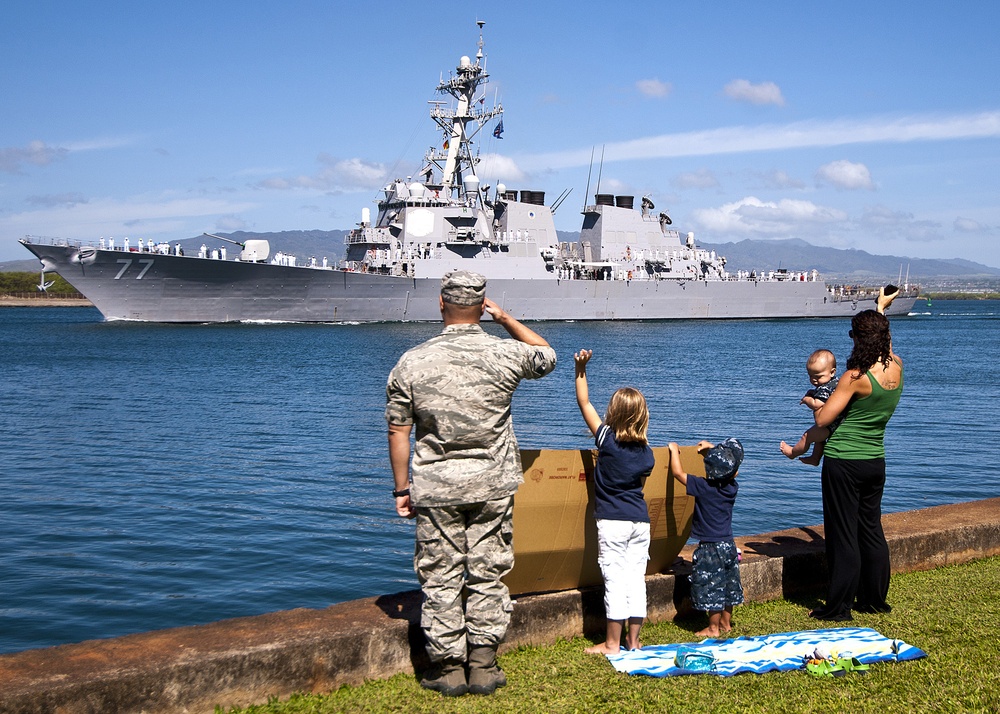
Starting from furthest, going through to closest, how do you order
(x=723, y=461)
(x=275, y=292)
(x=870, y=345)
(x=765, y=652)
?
(x=275, y=292)
(x=870, y=345)
(x=723, y=461)
(x=765, y=652)

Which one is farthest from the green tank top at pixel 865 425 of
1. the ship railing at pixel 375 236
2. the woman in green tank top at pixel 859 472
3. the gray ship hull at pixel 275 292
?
the ship railing at pixel 375 236

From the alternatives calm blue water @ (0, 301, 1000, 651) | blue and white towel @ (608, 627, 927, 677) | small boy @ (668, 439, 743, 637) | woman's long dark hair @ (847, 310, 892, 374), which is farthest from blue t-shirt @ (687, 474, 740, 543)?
calm blue water @ (0, 301, 1000, 651)

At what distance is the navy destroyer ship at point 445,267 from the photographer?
46.5 meters

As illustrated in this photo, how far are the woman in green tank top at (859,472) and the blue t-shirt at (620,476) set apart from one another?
1042 millimetres

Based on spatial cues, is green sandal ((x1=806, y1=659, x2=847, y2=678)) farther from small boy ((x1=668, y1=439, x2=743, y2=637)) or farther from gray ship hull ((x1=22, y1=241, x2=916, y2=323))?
gray ship hull ((x1=22, y1=241, x2=916, y2=323))

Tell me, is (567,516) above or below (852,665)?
above

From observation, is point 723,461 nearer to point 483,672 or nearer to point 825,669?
point 825,669

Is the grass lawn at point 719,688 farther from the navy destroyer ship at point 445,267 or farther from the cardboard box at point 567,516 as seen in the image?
the navy destroyer ship at point 445,267

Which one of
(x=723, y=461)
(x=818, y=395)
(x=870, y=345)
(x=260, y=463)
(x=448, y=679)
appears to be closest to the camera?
(x=448, y=679)

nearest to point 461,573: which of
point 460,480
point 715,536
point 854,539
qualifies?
point 460,480

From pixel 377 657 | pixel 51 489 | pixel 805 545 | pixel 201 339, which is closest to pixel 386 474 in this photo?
pixel 51 489

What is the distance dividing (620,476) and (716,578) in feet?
2.51

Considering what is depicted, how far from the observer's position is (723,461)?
4133 millimetres

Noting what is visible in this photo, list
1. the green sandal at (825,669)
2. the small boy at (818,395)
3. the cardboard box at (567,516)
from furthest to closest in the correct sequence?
the small boy at (818,395) → the cardboard box at (567,516) → the green sandal at (825,669)
